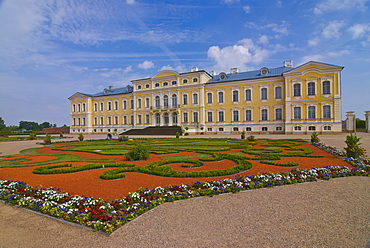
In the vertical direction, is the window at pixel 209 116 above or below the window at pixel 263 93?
below

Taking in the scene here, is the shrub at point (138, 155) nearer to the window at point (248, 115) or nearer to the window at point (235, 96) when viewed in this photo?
the window at point (248, 115)

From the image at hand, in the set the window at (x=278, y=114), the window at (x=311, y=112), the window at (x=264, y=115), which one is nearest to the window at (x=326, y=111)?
the window at (x=311, y=112)

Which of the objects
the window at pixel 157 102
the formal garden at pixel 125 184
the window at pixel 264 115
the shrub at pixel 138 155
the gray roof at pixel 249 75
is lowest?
the formal garden at pixel 125 184

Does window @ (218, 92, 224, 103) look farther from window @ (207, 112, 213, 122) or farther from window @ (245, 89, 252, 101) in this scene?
window @ (245, 89, 252, 101)

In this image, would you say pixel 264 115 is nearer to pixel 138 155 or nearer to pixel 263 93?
pixel 263 93

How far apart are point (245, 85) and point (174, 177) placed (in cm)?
3114

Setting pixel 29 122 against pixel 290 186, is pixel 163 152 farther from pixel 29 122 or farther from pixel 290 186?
pixel 29 122

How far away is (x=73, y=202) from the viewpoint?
4.16m

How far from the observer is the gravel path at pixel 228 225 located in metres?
3.02

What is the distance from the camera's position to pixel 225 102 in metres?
→ 36.5

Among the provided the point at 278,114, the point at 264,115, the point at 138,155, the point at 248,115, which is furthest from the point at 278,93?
the point at 138,155

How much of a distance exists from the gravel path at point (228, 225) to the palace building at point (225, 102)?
29329 mm

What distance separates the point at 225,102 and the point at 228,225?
34.0 meters

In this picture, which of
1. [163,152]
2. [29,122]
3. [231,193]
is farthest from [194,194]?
[29,122]
